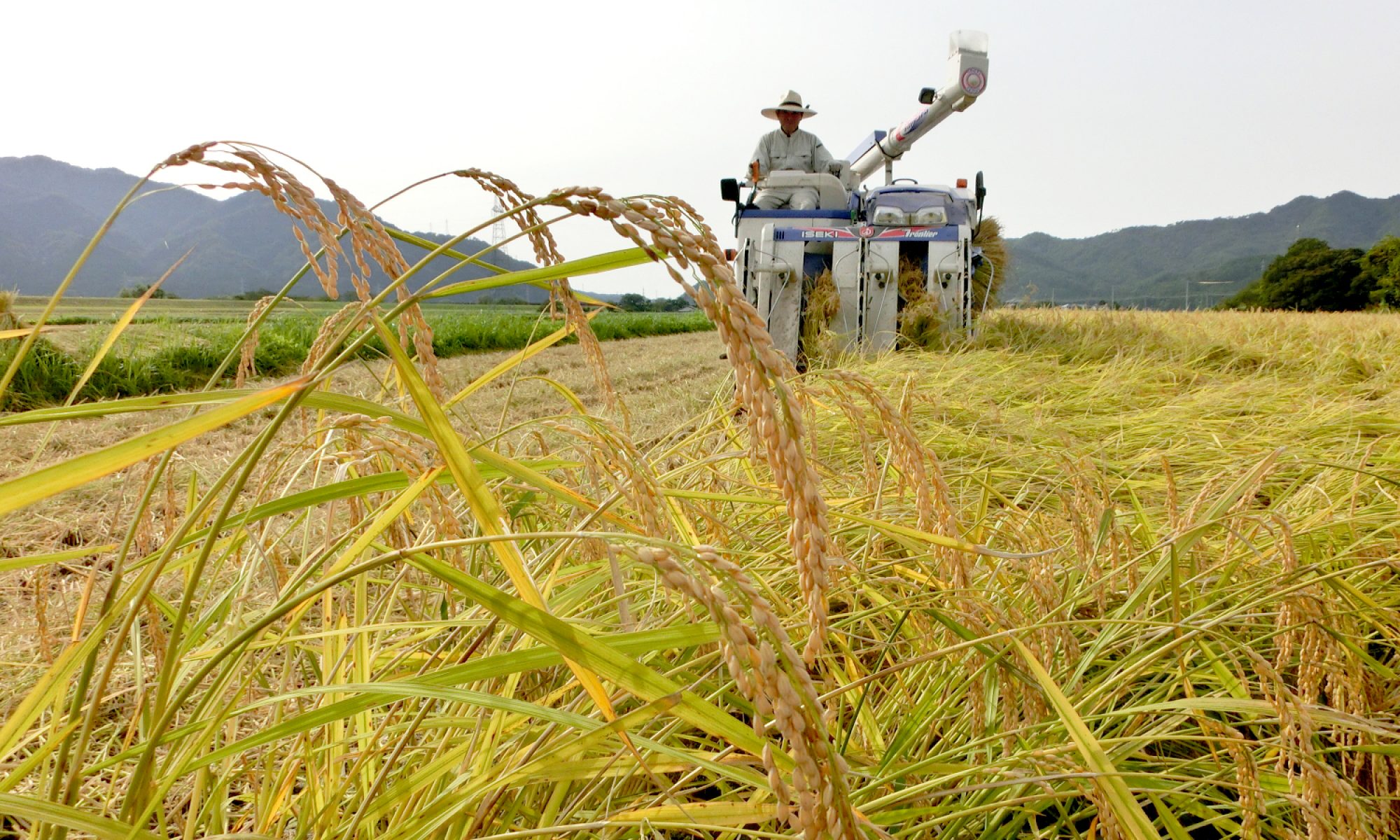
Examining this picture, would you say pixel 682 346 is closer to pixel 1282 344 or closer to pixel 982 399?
pixel 1282 344

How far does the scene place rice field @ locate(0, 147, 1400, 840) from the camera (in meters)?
0.56

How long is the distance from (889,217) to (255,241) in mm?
171510

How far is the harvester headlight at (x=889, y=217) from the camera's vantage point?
6.67 m

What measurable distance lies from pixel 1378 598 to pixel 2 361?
29.9 ft

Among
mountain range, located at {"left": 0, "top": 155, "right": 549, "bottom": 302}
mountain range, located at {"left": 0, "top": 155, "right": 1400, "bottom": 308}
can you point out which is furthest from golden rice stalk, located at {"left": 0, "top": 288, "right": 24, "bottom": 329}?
mountain range, located at {"left": 0, "top": 155, "right": 1400, "bottom": 308}

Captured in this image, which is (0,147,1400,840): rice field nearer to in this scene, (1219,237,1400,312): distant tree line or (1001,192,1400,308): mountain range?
(1219,237,1400,312): distant tree line

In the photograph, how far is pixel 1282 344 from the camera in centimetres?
653

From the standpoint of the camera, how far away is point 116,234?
152375mm

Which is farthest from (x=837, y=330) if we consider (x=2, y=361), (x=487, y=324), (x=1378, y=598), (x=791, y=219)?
(x=487, y=324)

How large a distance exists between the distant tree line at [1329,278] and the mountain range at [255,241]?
6938 cm

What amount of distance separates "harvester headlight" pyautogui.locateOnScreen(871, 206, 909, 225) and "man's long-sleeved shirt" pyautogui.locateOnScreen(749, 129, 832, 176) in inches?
78.8

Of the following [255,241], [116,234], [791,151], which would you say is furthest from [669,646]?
[116,234]

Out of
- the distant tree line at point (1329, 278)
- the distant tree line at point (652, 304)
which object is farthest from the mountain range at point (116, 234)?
the distant tree line at point (1329, 278)

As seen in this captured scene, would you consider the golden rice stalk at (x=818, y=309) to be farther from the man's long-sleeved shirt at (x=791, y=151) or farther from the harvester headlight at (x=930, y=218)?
the man's long-sleeved shirt at (x=791, y=151)
